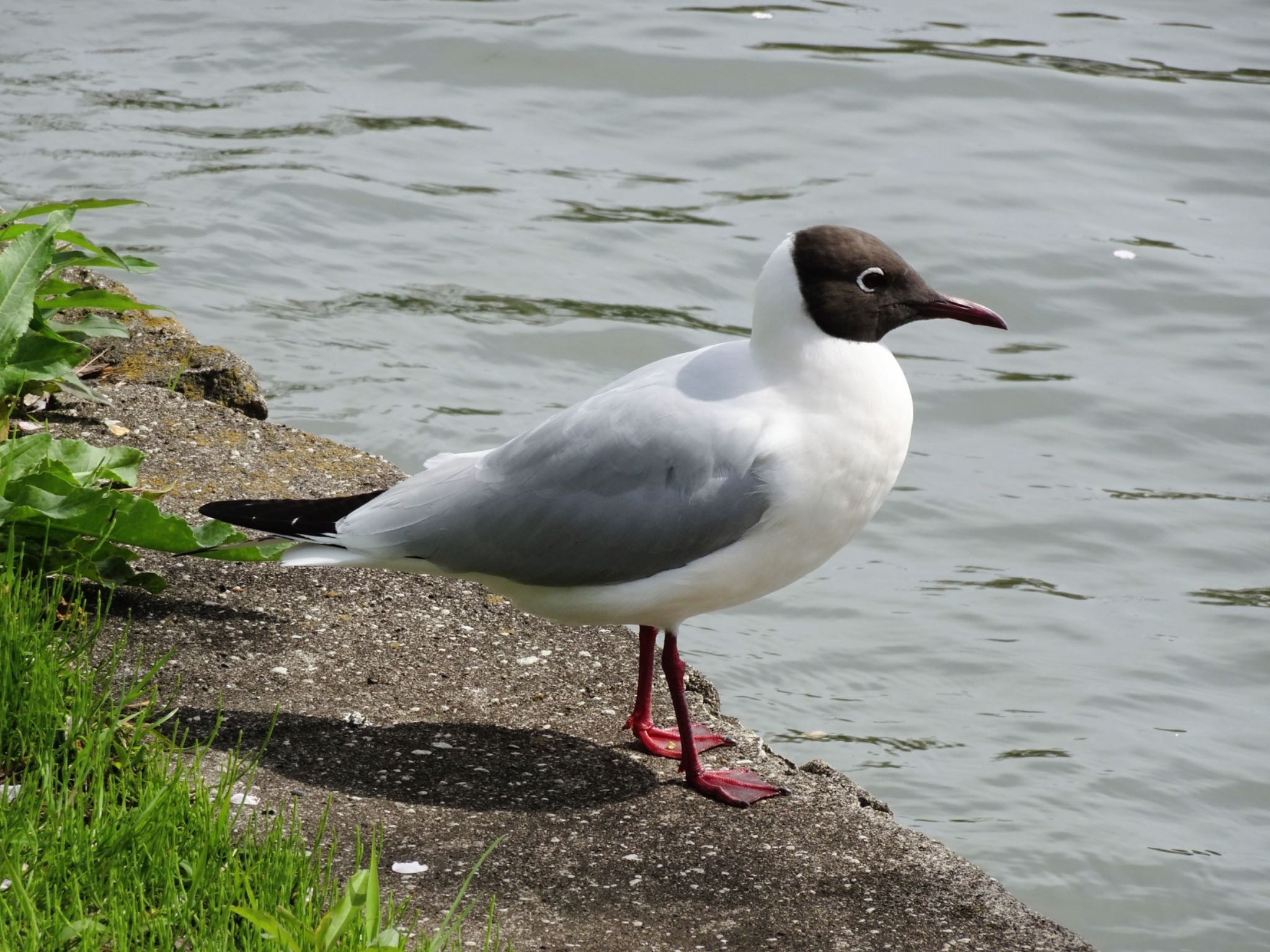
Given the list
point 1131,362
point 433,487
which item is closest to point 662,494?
point 433,487

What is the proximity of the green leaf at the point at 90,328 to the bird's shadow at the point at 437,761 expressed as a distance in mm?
1589

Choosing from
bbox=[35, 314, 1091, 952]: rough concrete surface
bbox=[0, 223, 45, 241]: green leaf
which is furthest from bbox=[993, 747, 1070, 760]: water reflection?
bbox=[0, 223, 45, 241]: green leaf

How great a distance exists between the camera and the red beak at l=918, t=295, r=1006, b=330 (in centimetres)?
400

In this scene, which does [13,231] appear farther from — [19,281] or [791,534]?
[791,534]

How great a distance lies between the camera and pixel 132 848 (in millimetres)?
2928

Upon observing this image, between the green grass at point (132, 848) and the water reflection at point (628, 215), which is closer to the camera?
the green grass at point (132, 848)

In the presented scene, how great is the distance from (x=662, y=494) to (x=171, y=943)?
5.32ft

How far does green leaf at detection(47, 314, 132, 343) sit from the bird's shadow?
1589 millimetres

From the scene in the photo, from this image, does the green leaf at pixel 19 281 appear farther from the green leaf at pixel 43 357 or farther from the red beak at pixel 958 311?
the red beak at pixel 958 311

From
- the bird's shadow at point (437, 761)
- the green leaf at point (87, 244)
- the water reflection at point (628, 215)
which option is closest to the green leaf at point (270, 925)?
the bird's shadow at point (437, 761)

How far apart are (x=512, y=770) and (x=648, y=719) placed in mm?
455

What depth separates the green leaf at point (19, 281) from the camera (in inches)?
171

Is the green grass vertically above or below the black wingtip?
below

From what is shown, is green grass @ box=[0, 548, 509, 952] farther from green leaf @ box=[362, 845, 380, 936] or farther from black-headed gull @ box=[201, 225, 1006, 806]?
black-headed gull @ box=[201, 225, 1006, 806]
